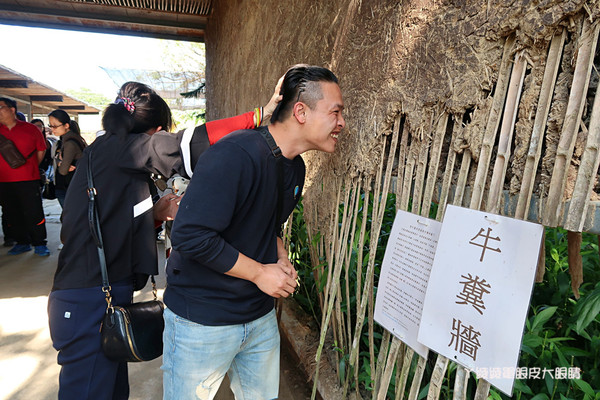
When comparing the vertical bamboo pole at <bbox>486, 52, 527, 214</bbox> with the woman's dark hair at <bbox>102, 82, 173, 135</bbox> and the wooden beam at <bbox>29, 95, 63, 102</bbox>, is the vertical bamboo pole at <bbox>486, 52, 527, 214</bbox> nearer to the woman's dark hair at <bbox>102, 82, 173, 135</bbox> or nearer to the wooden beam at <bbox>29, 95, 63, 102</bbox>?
the woman's dark hair at <bbox>102, 82, 173, 135</bbox>

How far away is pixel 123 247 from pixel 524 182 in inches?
57.9

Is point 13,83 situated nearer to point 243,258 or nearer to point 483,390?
point 243,258

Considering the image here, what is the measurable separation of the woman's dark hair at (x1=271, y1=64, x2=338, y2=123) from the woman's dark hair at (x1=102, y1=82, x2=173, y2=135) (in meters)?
0.68

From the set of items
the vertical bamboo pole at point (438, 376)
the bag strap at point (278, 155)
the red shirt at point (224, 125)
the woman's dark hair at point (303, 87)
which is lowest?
the vertical bamboo pole at point (438, 376)

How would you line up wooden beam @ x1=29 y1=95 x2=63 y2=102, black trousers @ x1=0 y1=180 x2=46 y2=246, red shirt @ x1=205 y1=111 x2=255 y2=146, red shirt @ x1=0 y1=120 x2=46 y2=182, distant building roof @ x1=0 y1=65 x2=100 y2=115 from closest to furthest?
red shirt @ x1=205 y1=111 x2=255 y2=146, red shirt @ x1=0 y1=120 x2=46 y2=182, black trousers @ x1=0 y1=180 x2=46 y2=246, distant building roof @ x1=0 y1=65 x2=100 y2=115, wooden beam @ x1=29 y1=95 x2=63 y2=102

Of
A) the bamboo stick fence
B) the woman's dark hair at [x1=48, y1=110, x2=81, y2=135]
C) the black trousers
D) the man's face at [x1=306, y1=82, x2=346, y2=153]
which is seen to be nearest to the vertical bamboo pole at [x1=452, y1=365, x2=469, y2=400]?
the bamboo stick fence

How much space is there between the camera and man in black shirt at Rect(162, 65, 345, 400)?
1.19 meters

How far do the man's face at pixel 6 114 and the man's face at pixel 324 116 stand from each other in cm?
425

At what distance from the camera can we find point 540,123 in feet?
3.01

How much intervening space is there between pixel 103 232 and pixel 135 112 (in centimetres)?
52

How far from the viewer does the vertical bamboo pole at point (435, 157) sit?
3.89 ft

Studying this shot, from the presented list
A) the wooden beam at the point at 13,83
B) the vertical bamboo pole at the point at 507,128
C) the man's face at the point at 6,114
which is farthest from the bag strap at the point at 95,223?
the wooden beam at the point at 13,83

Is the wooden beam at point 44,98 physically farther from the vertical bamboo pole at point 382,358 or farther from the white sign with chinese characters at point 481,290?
the white sign with chinese characters at point 481,290

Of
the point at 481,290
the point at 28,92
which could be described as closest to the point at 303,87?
the point at 481,290
